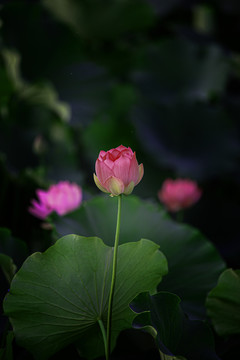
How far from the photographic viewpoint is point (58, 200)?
76cm

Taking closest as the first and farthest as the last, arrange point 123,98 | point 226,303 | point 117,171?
point 117,171
point 226,303
point 123,98

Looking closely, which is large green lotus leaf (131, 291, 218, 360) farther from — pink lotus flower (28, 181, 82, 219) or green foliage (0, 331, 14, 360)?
pink lotus flower (28, 181, 82, 219)

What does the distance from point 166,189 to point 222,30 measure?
4.85ft

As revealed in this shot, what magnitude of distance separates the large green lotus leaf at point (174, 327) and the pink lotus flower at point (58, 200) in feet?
0.90

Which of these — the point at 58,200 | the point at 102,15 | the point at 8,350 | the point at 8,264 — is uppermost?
the point at 102,15

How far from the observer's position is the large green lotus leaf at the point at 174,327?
0.53 metres

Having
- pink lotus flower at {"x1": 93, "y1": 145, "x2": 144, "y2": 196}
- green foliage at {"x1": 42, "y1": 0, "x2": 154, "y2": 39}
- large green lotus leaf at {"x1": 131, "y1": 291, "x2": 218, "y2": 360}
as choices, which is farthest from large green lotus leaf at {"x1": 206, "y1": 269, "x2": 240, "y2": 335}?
green foliage at {"x1": 42, "y1": 0, "x2": 154, "y2": 39}

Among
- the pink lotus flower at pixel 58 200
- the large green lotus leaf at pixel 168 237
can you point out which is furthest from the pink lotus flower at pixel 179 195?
the pink lotus flower at pixel 58 200

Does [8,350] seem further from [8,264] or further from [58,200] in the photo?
[58,200]

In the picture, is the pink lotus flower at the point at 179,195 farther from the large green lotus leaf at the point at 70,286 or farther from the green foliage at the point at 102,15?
the green foliage at the point at 102,15

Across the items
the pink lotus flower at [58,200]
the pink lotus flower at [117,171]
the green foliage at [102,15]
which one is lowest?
the pink lotus flower at [117,171]

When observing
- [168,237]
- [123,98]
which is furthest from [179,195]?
[123,98]

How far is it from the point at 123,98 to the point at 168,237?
133 centimetres

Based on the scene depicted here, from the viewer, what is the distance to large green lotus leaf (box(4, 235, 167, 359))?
537 millimetres
